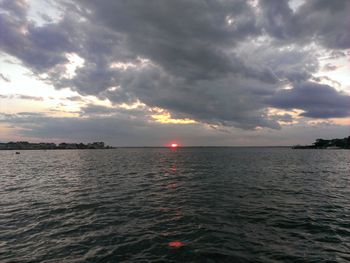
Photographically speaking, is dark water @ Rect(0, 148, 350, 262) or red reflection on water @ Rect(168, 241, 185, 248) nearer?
dark water @ Rect(0, 148, 350, 262)

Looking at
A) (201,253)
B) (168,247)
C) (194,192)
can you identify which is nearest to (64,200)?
(194,192)

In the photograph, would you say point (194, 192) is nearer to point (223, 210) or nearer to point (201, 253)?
point (223, 210)

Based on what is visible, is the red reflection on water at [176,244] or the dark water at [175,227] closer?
the dark water at [175,227]

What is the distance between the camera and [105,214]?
22.0 meters

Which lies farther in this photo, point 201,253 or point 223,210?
point 223,210

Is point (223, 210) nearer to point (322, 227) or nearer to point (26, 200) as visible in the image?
point (322, 227)

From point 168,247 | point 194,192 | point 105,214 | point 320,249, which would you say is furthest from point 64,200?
point 320,249

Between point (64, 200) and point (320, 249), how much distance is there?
1028 inches

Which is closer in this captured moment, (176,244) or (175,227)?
(176,244)

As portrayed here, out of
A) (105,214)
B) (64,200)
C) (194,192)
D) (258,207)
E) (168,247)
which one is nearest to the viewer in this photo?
(168,247)

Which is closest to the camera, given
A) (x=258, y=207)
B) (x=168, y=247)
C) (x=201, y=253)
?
(x=201, y=253)

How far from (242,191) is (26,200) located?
2768cm

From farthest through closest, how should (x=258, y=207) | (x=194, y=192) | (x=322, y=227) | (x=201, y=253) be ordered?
(x=194, y=192), (x=258, y=207), (x=322, y=227), (x=201, y=253)

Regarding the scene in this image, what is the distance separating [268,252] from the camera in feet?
45.3
